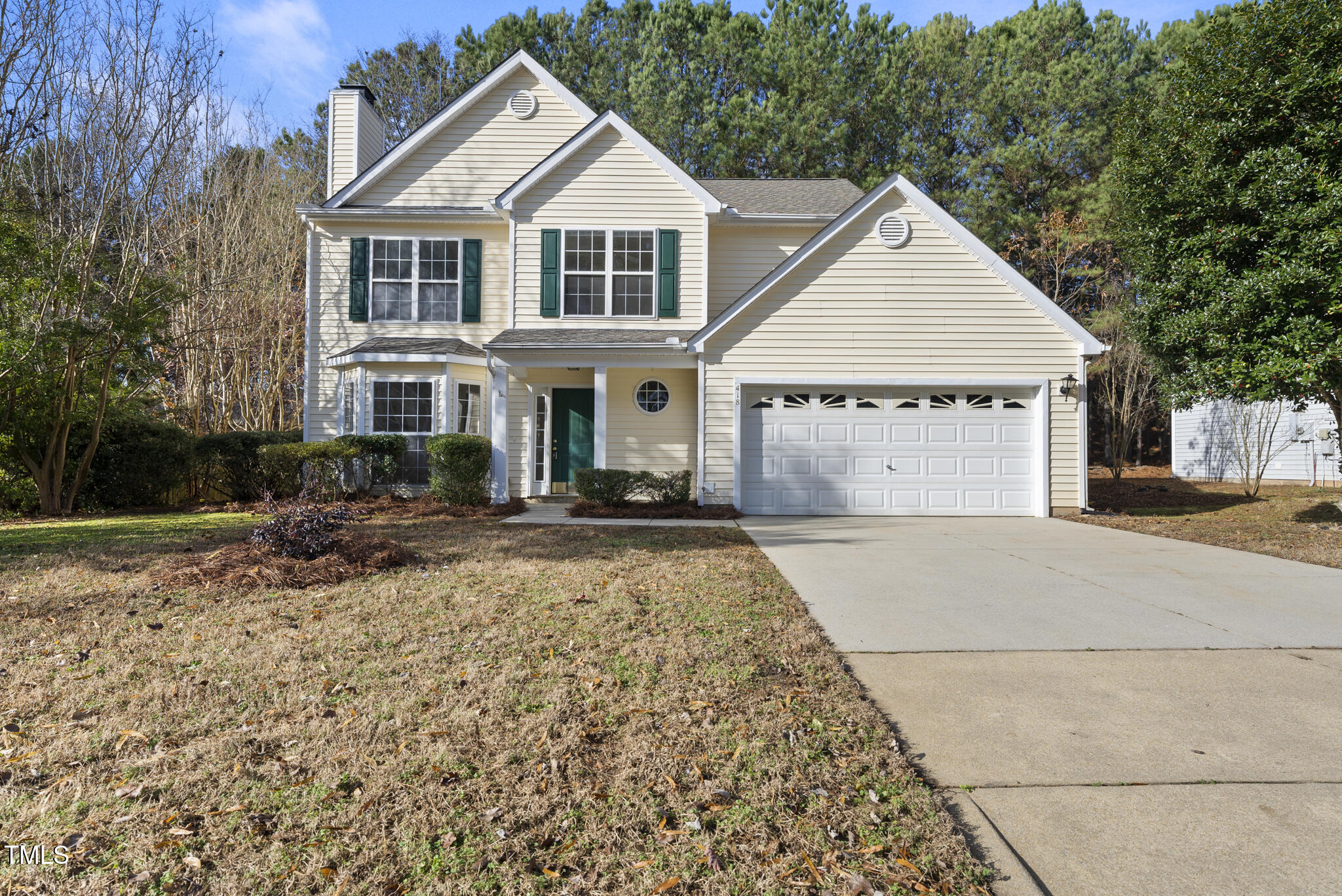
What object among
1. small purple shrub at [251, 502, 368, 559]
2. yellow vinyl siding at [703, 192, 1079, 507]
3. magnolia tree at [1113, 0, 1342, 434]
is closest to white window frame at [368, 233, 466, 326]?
yellow vinyl siding at [703, 192, 1079, 507]

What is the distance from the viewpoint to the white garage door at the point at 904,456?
12.1m

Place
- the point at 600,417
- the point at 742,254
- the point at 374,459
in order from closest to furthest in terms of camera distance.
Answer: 1. the point at 600,417
2. the point at 374,459
3. the point at 742,254

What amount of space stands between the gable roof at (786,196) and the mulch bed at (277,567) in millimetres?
10602

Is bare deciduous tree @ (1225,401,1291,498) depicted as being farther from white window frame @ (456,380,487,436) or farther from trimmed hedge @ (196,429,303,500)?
trimmed hedge @ (196,429,303,500)

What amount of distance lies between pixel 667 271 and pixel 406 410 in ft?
18.0

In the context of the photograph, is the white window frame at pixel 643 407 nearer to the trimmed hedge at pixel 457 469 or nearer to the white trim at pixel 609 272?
the white trim at pixel 609 272

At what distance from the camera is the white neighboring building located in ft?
59.3

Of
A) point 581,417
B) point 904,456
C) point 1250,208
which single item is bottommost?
point 904,456

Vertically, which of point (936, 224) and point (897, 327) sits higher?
point (936, 224)

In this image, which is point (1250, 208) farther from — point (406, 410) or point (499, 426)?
point (406, 410)

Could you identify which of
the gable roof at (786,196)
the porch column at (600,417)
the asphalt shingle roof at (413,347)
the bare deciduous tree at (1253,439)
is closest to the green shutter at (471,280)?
the asphalt shingle roof at (413,347)

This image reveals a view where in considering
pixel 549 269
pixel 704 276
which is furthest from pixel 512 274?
pixel 704 276

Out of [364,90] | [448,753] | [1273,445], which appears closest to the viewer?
[448,753]

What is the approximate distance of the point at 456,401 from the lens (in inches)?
530
